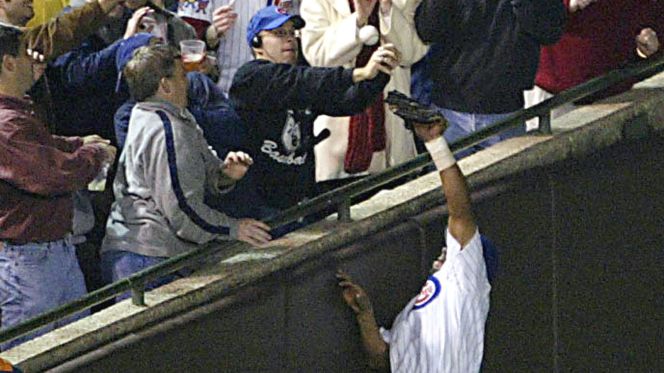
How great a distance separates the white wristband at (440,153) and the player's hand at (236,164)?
0.74 meters

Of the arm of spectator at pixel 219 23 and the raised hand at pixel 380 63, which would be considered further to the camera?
the arm of spectator at pixel 219 23

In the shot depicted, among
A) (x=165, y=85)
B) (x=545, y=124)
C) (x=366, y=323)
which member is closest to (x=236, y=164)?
(x=165, y=85)

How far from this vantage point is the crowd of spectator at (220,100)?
8492 mm

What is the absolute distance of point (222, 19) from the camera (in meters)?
9.98

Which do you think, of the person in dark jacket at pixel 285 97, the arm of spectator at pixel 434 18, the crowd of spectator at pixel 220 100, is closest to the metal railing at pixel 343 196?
the crowd of spectator at pixel 220 100

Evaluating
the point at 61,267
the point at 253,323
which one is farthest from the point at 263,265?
the point at 61,267

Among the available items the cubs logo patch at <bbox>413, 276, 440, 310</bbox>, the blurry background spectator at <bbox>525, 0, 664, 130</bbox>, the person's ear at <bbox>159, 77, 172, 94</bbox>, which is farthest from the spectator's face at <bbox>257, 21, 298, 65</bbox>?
the blurry background spectator at <bbox>525, 0, 664, 130</bbox>

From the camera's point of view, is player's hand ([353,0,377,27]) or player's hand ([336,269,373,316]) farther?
player's hand ([353,0,377,27])

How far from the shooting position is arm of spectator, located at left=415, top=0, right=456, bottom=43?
31.7ft

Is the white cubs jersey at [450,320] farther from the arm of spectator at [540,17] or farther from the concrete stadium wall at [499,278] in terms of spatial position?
the arm of spectator at [540,17]

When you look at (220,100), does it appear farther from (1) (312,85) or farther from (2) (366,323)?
(2) (366,323)

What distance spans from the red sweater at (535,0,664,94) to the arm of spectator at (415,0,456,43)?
69cm

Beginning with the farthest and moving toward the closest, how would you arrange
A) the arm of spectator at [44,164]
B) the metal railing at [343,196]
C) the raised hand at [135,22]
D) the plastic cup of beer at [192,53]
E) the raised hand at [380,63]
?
the plastic cup of beer at [192,53] → the raised hand at [135,22] → the raised hand at [380,63] → the arm of spectator at [44,164] → the metal railing at [343,196]

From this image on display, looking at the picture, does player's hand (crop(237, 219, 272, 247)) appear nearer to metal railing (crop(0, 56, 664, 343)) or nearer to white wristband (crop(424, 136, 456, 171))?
metal railing (crop(0, 56, 664, 343))
